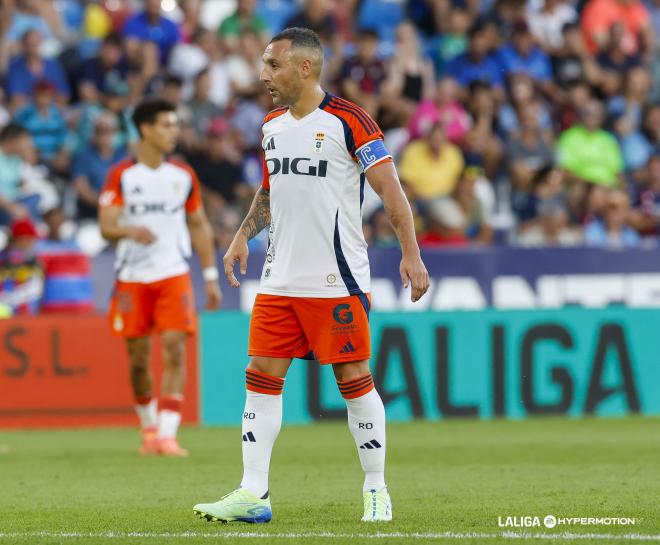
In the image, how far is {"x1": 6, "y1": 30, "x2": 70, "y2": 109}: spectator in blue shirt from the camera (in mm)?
17266

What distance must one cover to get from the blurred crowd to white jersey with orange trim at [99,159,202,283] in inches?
144

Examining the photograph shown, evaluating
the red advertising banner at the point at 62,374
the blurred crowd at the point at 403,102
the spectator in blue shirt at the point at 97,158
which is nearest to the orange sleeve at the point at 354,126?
the red advertising banner at the point at 62,374

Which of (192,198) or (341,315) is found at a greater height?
(192,198)

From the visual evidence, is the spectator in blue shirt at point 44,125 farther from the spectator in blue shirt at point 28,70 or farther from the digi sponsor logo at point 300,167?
the digi sponsor logo at point 300,167

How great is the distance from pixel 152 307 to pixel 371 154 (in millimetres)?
4799

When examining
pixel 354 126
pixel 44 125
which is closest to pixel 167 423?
pixel 354 126

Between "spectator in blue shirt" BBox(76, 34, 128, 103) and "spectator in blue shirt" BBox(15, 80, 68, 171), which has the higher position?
"spectator in blue shirt" BBox(76, 34, 128, 103)

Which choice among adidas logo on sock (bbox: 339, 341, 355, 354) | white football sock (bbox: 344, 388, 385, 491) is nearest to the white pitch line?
white football sock (bbox: 344, 388, 385, 491)

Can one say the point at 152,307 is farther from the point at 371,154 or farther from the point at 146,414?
the point at 371,154

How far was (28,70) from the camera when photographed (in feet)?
56.8

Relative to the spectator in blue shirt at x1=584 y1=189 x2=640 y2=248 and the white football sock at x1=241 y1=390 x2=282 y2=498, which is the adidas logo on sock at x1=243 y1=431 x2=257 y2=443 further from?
the spectator in blue shirt at x1=584 y1=189 x2=640 y2=248

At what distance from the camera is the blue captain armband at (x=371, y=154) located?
6930 mm

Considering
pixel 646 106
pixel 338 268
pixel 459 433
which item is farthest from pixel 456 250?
pixel 338 268

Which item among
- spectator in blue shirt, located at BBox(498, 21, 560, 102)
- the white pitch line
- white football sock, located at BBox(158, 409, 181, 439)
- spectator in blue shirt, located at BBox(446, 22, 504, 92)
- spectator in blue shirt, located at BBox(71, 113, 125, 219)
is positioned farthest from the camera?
spectator in blue shirt, located at BBox(498, 21, 560, 102)
